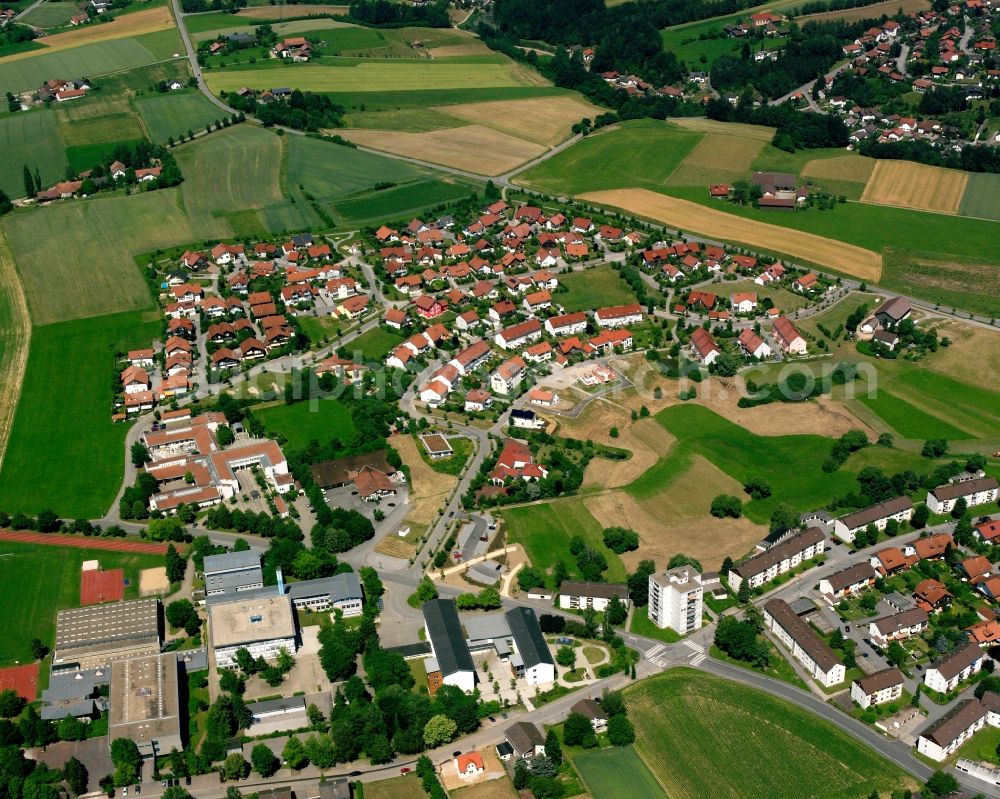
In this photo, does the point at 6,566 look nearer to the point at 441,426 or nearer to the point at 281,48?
the point at 441,426

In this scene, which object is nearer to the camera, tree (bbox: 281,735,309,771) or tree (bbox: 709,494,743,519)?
tree (bbox: 281,735,309,771)

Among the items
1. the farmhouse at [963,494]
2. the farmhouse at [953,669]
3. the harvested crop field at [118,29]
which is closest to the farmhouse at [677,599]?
the farmhouse at [953,669]

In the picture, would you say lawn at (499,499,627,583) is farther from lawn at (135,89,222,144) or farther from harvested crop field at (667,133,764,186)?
lawn at (135,89,222,144)

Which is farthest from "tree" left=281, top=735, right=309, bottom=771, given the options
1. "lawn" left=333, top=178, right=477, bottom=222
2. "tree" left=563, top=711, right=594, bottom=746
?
"lawn" left=333, top=178, right=477, bottom=222

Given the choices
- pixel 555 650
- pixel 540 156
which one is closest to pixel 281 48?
pixel 540 156

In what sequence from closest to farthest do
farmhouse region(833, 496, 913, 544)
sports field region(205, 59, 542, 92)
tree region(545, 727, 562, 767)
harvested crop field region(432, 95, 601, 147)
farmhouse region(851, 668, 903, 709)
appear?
tree region(545, 727, 562, 767) < farmhouse region(851, 668, 903, 709) < farmhouse region(833, 496, 913, 544) < harvested crop field region(432, 95, 601, 147) < sports field region(205, 59, 542, 92)

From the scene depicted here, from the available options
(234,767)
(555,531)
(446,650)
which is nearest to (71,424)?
(555,531)

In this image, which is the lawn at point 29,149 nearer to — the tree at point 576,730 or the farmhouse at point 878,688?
the tree at point 576,730
